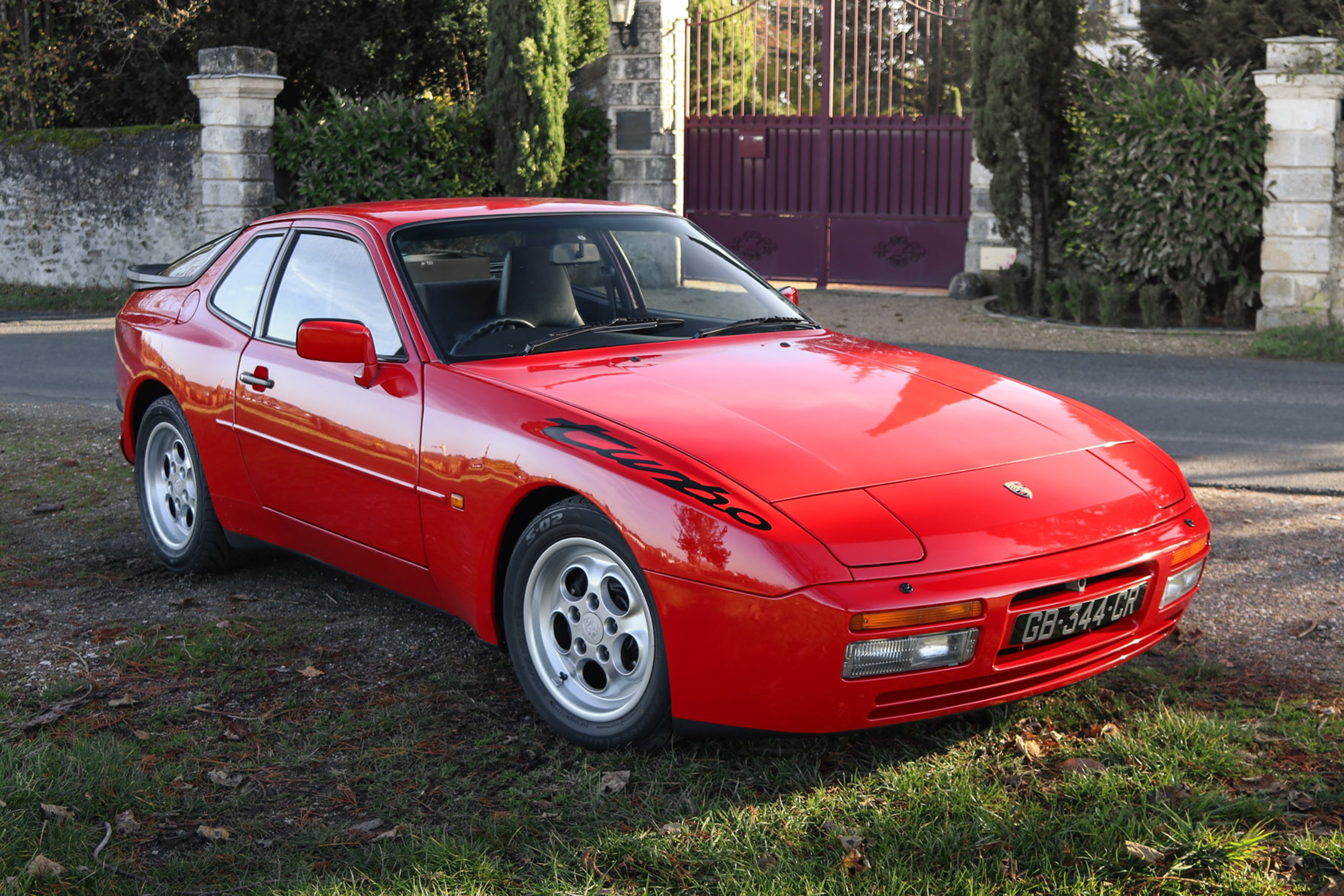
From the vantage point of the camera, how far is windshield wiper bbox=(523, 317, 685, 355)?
4414 mm

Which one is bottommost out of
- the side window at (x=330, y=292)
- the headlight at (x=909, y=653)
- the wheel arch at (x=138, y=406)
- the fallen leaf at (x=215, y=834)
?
the fallen leaf at (x=215, y=834)

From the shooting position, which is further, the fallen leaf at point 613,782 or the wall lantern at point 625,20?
the wall lantern at point 625,20

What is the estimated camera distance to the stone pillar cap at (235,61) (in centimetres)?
1575

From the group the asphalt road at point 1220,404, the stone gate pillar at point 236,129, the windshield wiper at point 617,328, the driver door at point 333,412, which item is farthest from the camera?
the stone gate pillar at point 236,129

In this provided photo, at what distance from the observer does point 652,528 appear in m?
3.34

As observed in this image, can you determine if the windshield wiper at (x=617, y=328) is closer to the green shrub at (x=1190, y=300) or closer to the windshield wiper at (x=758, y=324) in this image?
the windshield wiper at (x=758, y=324)

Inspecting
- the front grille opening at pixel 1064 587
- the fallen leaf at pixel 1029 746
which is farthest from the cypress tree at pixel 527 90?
the front grille opening at pixel 1064 587

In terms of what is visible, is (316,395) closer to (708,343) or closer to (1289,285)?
(708,343)

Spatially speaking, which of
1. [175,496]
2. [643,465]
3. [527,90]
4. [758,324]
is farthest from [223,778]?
[527,90]

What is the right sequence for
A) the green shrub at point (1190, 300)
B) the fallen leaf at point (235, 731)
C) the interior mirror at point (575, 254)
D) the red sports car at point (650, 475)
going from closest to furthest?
the red sports car at point (650, 475)
the fallen leaf at point (235, 731)
the interior mirror at point (575, 254)
the green shrub at point (1190, 300)

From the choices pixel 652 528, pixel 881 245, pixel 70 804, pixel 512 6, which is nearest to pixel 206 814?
pixel 70 804

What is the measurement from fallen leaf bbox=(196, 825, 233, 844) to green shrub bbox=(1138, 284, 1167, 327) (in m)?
12.1

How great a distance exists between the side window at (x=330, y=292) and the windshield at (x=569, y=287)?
0.50 ft

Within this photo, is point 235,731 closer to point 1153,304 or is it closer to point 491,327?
point 491,327
